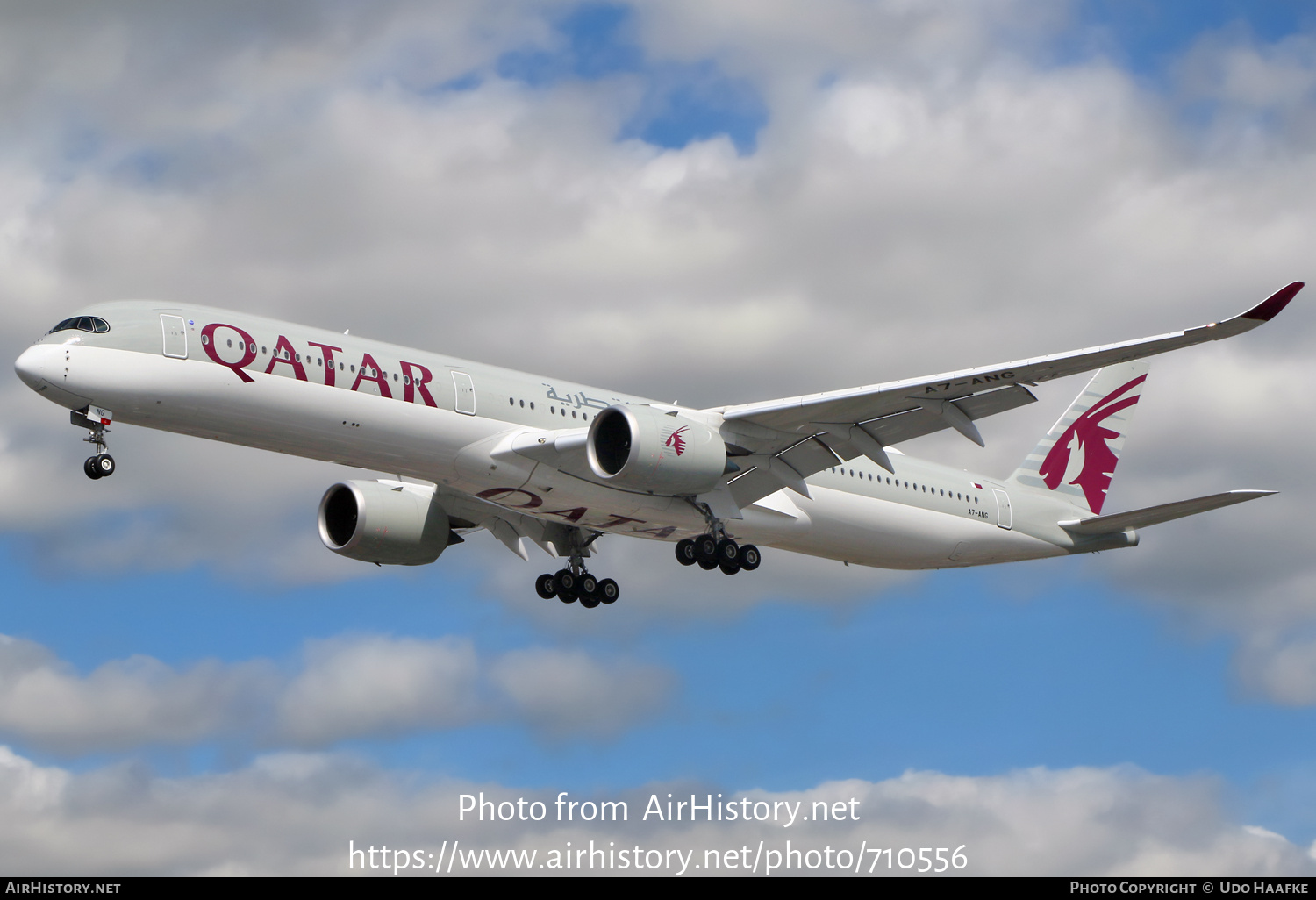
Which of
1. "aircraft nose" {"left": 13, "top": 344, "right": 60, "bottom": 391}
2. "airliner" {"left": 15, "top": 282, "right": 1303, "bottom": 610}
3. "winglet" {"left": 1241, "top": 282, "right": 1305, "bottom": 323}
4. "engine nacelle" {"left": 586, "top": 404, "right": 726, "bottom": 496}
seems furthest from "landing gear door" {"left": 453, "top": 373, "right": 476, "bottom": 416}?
"winglet" {"left": 1241, "top": 282, "right": 1305, "bottom": 323}

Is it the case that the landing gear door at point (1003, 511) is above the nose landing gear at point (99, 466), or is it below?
above

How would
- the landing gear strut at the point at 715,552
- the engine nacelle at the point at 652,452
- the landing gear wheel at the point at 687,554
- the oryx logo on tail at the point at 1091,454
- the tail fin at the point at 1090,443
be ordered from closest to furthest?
the engine nacelle at the point at 652,452 < the landing gear strut at the point at 715,552 < the landing gear wheel at the point at 687,554 < the tail fin at the point at 1090,443 < the oryx logo on tail at the point at 1091,454

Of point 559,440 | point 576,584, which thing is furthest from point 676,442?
point 576,584

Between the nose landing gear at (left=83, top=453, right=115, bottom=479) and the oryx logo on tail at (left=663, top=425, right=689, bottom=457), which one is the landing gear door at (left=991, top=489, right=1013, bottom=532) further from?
the nose landing gear at (left=83, top=453, right=115, bottom=479)

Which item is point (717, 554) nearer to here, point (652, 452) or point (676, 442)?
point (676, 442)

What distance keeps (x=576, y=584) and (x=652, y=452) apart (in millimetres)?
8878

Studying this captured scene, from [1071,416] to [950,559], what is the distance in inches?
336

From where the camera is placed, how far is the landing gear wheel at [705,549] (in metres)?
34.5

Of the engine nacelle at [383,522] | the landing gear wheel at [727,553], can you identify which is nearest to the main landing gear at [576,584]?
the engine nacelle at [383,522]

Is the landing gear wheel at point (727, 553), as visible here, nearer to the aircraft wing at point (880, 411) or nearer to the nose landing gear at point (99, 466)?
the aircraft wing at point (880, 411)

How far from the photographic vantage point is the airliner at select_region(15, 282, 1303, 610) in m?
29.5

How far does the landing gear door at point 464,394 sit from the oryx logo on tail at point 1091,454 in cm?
1839

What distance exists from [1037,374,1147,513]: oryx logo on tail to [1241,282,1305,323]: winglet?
1685 cm

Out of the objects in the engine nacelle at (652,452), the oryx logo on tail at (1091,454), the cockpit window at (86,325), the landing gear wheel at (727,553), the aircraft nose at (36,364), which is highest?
the oryx logo on tail at (1091,454)
